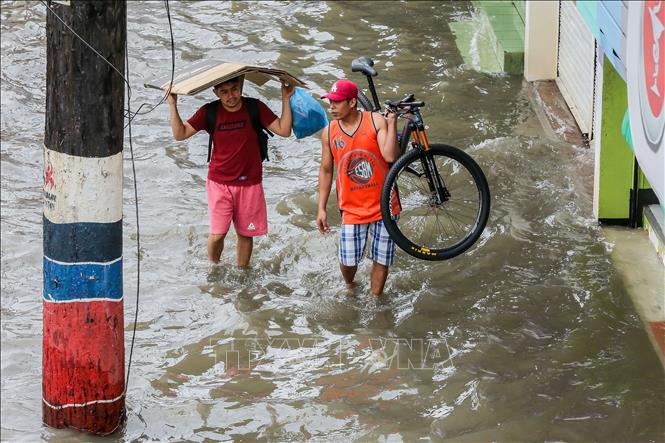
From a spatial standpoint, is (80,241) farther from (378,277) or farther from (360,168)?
(378,277)

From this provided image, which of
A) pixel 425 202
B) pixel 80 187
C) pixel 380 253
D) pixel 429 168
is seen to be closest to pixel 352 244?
pixel 380 253

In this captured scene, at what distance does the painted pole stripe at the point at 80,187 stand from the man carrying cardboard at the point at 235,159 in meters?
1.93

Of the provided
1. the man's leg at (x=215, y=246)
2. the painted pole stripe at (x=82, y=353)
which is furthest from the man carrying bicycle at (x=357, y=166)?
the painted pole stripe at (x=82, y=353)

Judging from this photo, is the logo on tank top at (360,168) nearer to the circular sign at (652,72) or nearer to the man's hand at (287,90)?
the man's hand at (287,90)

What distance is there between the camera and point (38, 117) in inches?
500

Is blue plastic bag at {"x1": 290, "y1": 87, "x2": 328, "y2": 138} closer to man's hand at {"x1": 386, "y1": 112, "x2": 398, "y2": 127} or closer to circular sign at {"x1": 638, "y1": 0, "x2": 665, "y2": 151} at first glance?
man's hand at {"x1": 386, "y1": 112, "x2": 398, "y2": 127}

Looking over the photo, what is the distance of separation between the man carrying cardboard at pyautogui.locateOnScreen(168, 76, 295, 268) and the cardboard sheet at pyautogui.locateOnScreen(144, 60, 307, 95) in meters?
0.13

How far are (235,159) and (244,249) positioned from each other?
2.73ft

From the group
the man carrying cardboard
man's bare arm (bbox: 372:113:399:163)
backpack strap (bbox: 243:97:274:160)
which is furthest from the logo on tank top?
backpack strap (bbox: 243:97:274:160)

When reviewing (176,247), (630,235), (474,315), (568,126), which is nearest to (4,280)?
(176,247)

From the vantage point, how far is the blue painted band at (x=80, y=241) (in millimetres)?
6293

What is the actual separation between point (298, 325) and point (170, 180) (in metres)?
3.35

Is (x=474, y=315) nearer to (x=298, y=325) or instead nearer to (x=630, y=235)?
(x=298, y=325)

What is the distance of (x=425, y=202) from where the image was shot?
10383mm
